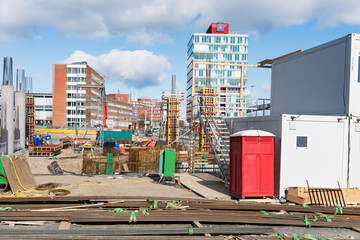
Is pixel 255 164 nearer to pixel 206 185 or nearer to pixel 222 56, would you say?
pixel 206 185

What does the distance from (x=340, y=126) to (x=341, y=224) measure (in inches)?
193

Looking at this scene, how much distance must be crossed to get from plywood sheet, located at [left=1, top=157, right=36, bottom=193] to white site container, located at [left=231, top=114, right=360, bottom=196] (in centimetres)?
1045

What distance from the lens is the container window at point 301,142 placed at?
12.0 metres

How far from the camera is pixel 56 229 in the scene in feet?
24.6

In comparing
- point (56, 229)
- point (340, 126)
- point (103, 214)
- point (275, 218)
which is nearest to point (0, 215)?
point (56, 229)

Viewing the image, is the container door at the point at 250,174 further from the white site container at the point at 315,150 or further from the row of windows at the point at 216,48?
the row of windows at the point at 216,48

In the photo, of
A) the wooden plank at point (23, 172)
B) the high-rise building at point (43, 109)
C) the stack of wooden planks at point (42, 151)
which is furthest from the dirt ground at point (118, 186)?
the high-rise building at point (43, 109)

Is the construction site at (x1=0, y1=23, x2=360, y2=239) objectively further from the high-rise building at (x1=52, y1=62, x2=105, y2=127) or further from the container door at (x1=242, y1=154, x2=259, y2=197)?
the high-rise building at (x1=52, y1=62, x2=105, y2=127)

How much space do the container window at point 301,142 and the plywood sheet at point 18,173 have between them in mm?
11272

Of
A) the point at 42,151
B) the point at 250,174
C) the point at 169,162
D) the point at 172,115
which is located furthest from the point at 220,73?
the point at 250,174

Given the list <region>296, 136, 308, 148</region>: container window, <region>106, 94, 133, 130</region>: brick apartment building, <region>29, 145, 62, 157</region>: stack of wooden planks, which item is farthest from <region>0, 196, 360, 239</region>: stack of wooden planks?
<region>106, 94, 133, 130</region>: brick apartment building

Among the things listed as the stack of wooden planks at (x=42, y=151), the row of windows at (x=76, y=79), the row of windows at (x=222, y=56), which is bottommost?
the stack of wooden planks at (x=42, y=151)

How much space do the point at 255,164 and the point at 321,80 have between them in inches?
226

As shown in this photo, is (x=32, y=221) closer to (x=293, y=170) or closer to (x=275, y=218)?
(x=275, y=218)
